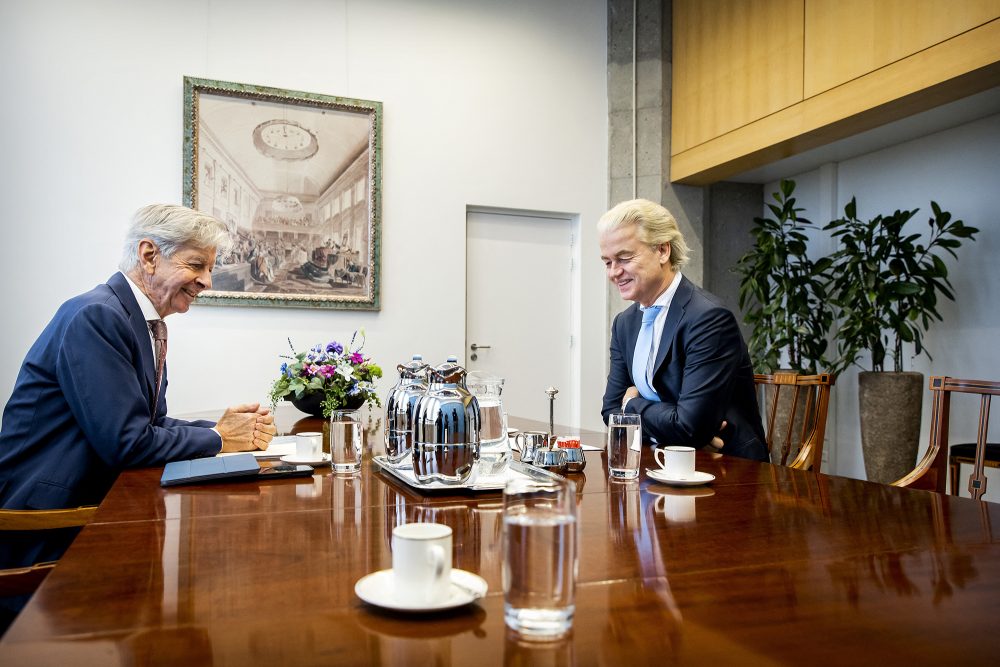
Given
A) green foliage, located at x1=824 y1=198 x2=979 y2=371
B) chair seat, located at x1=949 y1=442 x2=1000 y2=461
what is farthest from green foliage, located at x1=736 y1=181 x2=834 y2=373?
chair seat, located at x1=949 y1=442 x2=1000 y2=461

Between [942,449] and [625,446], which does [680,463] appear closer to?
[625,446]

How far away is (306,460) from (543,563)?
46.1 inches

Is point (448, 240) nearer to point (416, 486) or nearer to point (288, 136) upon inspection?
point (288, 136)

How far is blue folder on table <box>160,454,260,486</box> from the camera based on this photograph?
4.69 feet

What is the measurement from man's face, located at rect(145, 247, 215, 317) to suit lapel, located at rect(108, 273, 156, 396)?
0.37ft

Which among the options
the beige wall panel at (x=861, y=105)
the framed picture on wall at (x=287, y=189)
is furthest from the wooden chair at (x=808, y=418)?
the framed picture on wall at (x=287, y=189)

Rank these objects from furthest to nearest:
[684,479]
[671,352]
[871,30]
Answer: [871,30] → [671,352] → [684,479]

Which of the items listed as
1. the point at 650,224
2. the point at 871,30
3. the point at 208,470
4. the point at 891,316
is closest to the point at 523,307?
the point at 891,316

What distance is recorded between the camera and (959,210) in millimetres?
4777

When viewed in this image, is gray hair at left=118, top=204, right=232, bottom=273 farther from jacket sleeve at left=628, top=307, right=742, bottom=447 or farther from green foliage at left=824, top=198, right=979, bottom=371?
green foliage at left=824, top=198, right=979, bottom=371

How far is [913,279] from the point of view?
197 inches

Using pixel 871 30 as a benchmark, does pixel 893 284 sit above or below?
below

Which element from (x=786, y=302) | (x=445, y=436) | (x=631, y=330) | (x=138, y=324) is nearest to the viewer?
(x=445, y=436)

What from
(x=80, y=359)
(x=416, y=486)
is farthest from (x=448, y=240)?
(x=416, y=486)
